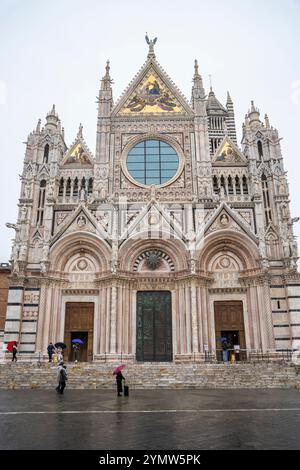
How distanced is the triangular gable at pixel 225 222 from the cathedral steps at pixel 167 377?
8.87 meters

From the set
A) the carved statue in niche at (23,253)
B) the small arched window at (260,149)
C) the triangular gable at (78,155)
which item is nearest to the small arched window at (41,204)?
the carved statue in niche at (23,253)

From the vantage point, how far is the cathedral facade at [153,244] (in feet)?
73.7

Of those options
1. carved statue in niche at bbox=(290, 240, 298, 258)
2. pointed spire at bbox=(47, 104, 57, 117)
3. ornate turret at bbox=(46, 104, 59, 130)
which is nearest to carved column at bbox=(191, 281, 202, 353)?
carved statue in niche at bbox=(290, 240, 298, 258)

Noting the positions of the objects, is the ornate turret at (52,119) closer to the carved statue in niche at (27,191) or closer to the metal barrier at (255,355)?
the carved statue in niche at (27,191)

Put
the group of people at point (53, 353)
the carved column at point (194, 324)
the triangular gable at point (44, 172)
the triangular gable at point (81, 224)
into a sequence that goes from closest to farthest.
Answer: the group of people at point (53, 353) → the carved column at point (194, 324) → the triangular gable at point (81, 224) → the triangular gable at point (44, 172)

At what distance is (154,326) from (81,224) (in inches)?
325

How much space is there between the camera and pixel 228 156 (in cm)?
2753

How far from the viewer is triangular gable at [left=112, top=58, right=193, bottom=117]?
2895 cm

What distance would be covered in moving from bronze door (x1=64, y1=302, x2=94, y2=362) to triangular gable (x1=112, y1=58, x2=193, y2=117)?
1513 cm

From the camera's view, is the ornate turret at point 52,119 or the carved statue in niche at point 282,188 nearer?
the carved statue in niche at point 282,188

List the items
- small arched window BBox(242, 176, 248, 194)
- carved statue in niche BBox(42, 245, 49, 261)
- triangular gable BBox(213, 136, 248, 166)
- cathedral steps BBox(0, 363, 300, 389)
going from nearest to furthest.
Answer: cathedral steps BBox(0, 363, 300, 389) < carved statue in niche BBox(42, 245, 49, 261) < small arched window BBox(242, 176, 248, 194) < triangular gable BBox(213, 136, 248, 166)

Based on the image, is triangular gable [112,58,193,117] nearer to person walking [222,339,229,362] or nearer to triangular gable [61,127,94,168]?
triangular gable [61,127,94,168]
